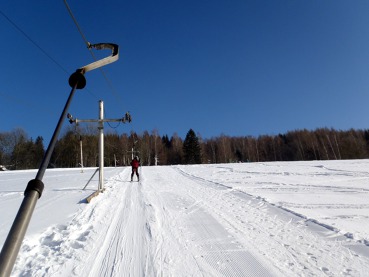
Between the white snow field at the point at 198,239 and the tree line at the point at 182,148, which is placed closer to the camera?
the white snow field at the point at 198,239

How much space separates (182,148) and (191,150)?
6510 millimetres

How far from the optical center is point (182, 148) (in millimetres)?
79375

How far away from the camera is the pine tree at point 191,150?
73.1 m

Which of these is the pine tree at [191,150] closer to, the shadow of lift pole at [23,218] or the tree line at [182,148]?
the tree line at [182,148]

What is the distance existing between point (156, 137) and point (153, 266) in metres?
75.0

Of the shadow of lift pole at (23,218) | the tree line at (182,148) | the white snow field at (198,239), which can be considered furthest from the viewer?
the tree line at (182,148)

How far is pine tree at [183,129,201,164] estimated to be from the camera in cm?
7312

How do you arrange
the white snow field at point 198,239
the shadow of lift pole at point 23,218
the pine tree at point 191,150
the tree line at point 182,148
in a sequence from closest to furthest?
1. the shadow of lift pole at point 23,218
2. the white snow field at point 198,239
3. the tree line at point 182,148
4. the pine tree at point 191,150

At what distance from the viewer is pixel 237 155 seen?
85.9 meters

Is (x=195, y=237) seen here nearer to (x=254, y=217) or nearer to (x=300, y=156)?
(x=254, y=217)

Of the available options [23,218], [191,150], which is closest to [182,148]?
[191,150]

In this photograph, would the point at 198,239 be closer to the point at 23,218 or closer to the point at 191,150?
the point at 23,218

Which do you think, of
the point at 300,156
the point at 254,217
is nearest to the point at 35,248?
the point at 254,217

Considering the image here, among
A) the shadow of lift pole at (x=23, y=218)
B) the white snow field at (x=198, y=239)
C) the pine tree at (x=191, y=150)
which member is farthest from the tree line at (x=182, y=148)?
the shadow of lift pole at (x=23, y=218)
